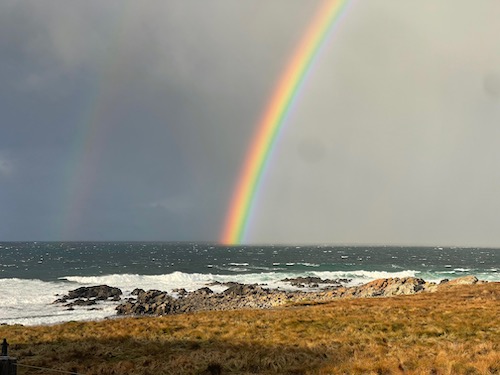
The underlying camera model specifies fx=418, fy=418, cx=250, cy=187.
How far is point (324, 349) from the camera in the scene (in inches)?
613

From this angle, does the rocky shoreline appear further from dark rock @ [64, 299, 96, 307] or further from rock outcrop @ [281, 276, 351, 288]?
rock outcrop @ [281, 276, 351, 288]

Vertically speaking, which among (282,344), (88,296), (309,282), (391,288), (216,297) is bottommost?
(309,282)

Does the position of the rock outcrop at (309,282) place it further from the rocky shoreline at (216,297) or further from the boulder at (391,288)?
the boulder at (391,288)

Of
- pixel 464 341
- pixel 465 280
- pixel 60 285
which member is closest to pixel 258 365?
pixel 464 341

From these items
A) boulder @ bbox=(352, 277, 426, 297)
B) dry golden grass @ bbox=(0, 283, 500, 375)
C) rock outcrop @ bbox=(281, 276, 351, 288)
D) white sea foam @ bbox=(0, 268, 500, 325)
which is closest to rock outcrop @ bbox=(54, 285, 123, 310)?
white sea foam @ bbox=(0, 268, 500, 325)

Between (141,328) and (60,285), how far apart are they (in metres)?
57.4

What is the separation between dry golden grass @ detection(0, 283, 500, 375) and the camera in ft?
43.2

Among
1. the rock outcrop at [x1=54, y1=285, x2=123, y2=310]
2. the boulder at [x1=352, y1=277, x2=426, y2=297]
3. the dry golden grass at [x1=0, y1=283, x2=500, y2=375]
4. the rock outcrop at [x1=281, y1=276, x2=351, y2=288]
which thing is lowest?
the rock outcrop at [x1=281, y1=276, x2=351, y2=288]

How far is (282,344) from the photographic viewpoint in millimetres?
16922

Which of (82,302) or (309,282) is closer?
(82,302)

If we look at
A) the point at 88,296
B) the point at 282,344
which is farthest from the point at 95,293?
the point at 282,344

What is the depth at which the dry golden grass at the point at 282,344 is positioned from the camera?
43.2 ft

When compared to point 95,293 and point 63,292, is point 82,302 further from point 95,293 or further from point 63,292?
point 63,292

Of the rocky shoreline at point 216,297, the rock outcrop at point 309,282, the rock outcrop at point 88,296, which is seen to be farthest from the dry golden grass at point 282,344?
the rock outcrop at point 309,282
